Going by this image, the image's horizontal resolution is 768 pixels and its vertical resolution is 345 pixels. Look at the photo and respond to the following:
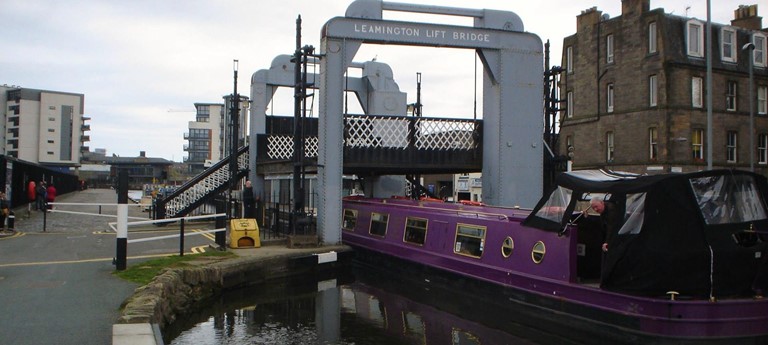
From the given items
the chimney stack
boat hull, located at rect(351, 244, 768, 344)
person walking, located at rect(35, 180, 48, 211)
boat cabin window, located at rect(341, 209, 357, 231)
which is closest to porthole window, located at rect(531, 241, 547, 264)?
boat hull, located at rect(351, 244, 768, 344)

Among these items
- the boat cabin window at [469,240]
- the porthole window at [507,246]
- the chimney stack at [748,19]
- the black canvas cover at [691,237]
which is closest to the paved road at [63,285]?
the boat cabin window at [469,240]

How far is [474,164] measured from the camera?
735 inches

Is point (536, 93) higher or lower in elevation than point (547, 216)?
higher

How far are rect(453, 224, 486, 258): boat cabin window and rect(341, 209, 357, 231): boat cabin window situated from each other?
5.70m

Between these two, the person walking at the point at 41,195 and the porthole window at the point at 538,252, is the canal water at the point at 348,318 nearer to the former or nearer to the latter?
the porthole window at the point at 538,252

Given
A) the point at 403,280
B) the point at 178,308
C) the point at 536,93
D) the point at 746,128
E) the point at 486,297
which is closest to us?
the point at 178,308

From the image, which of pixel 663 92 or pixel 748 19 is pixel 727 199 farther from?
pixel 748 19

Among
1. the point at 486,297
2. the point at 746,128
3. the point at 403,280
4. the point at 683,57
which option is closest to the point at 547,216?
the point at 486,297

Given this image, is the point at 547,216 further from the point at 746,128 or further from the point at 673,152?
the point at 746,128

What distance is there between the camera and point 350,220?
19.8m

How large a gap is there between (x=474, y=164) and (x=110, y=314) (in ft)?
40.7

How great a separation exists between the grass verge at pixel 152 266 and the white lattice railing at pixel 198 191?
1048 centimetres

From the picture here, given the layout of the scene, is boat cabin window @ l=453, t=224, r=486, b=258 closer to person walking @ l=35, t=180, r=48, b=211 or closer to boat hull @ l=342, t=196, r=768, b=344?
boat hull @ l=342, t=196, r=768, b=344

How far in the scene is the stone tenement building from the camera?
32250 mm
